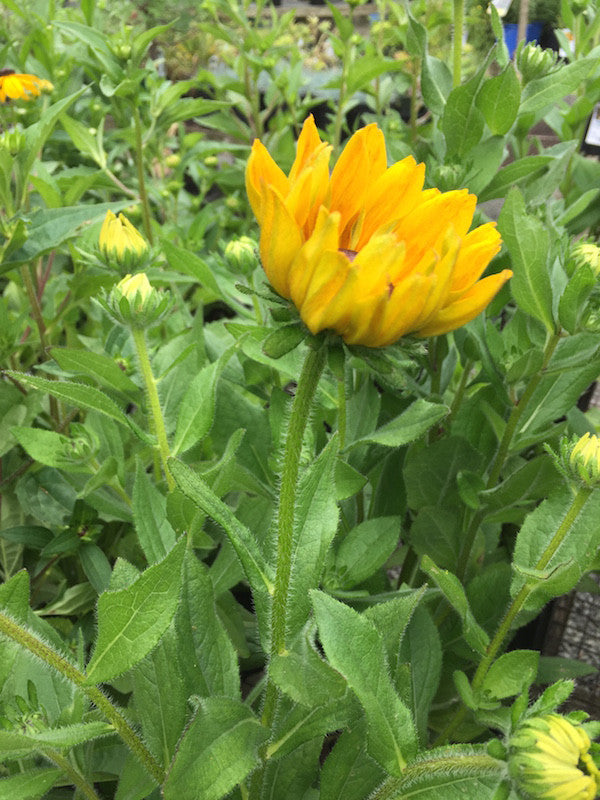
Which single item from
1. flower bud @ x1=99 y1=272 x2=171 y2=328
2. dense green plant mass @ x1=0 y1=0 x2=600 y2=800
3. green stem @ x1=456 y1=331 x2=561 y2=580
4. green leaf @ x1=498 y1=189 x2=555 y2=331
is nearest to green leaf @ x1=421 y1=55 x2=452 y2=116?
dense green plant mass @ x1=0 y1=0 x2=600 y2=800

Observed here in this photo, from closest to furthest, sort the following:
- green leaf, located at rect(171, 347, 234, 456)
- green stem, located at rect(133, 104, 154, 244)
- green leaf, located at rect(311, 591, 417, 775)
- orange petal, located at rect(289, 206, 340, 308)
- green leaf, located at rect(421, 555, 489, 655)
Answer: orange petal, located at rect(289, 206, 340, 308) → green leaf, located at rect(311, 591, 417, 775) → green leaf, located at rect(421, 555, 489, 655) → green leaf, located at rect(171, 347, 234, 456) → green stem, located at rect(133, 104, 154, 244)

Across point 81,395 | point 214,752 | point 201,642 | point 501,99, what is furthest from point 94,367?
point 501,99

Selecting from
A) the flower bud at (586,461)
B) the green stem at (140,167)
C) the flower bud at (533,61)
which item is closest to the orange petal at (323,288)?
the flower bud at (586,461)

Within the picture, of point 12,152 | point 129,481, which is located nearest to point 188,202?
→ point 12,152

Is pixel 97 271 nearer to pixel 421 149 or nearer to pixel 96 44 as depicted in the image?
pixel 96 44

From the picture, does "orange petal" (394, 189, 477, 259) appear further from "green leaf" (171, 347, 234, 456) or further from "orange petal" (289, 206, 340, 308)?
"green leaf" (171, 347, 234, 456)

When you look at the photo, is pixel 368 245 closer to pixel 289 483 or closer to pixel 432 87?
pixel 289 483

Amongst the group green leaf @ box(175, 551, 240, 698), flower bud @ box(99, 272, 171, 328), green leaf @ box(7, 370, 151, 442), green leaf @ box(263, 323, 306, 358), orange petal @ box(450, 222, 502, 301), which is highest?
orange petal @ box(450, 222, 502, 301)

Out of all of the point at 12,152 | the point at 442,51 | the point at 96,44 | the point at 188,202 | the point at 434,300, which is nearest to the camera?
the point at 434,300
